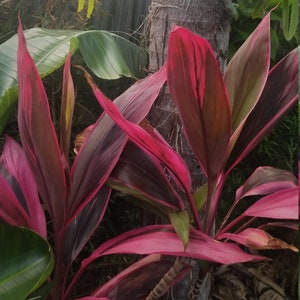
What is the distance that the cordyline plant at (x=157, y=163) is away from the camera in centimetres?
87

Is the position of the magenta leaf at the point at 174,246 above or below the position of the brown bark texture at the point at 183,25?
below

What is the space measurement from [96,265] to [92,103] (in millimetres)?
463

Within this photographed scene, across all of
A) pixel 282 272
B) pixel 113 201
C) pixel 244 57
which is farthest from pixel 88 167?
pixel 282 272

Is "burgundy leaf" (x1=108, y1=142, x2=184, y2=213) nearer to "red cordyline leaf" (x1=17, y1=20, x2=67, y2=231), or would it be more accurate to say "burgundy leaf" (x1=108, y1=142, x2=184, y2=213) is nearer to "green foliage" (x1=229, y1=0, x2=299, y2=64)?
"red cordyline leaf" (x1=17, y1=20, x2=67, y2=231)

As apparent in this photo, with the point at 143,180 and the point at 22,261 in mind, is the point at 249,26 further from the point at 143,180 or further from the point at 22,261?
the point at 22,261

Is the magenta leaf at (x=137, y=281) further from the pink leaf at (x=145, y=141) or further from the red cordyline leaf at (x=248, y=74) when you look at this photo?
the red cordyline leaf at (x=248, y=74)

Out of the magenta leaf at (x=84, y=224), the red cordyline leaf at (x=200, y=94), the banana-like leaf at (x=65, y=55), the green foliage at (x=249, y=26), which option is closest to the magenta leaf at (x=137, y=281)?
the magenta leaf at (x=84, y=224)

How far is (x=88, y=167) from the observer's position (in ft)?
3.27

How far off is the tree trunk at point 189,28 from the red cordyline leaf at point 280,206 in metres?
0.31

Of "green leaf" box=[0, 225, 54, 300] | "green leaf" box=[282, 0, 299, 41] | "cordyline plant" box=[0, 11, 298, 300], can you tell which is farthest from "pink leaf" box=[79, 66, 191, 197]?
"green leaf" box=[282, 0, 299, 41]

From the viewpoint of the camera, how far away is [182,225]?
0.87 m

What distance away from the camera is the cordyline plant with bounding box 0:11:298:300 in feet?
2.84

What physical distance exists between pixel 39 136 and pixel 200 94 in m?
0.30

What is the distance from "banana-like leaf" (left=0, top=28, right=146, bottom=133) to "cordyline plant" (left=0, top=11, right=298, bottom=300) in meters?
0.13
